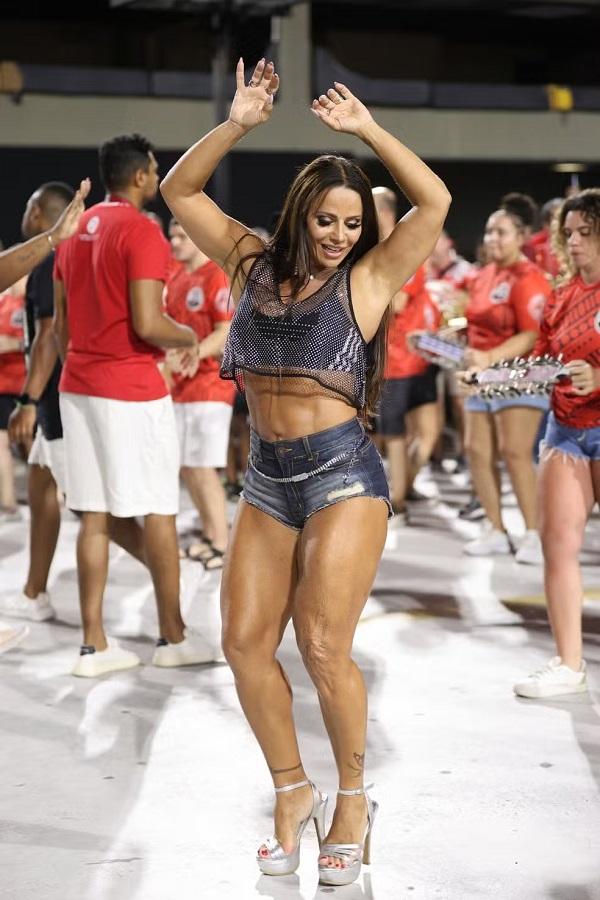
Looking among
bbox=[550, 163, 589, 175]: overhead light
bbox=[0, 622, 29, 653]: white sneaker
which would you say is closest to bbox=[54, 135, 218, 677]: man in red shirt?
bbox=[0, 622, 29, 653]: white sneaker

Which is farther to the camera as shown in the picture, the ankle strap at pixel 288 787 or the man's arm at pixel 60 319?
the man's arm at pixel 60 319

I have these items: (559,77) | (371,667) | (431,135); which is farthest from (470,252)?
(371,667)

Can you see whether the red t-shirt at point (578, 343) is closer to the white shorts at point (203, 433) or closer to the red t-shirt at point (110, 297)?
the red t-shirt at point (110, 297)

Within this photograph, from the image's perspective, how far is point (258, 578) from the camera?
3.32m

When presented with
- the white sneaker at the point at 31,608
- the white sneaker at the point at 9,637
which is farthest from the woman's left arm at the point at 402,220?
the white sneaker at the point at 31,608

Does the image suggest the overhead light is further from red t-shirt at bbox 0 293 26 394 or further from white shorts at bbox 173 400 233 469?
white shorts at bbox 173 400 233 469

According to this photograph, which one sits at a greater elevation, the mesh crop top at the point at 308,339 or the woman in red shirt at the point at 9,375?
the mesh crop top at the point at 308,339

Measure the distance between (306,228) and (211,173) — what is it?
0.88ft

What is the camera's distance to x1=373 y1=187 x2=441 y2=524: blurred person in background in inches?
343

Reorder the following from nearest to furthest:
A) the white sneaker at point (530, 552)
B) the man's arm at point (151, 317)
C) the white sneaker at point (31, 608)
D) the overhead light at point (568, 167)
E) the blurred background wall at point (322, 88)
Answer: the man's arm at point (151, 317) < the white sneaker at point (31, 608) < the white sneaker at point (530, 552) < the blurred background wall at point (322, 88) < the overhead light at point (568, 167)

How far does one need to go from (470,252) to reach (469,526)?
11307mm

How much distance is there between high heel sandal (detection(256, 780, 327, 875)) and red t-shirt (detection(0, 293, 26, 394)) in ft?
19.5

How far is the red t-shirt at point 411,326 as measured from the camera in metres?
8.72

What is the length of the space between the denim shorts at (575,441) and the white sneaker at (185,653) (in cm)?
153
